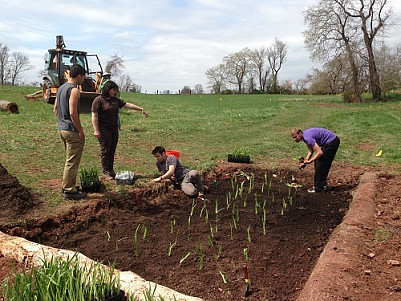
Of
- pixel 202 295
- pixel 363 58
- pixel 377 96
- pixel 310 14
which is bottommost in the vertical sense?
pixel 202 295

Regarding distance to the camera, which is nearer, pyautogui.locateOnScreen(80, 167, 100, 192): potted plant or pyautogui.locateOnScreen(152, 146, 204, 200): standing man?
pyautogui.locateOnScreen(80, 167, 100, 192): potted plant

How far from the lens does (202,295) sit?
3045mm

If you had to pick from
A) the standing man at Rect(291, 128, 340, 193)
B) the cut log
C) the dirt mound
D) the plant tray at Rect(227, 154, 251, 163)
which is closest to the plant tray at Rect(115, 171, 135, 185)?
the dirt mound

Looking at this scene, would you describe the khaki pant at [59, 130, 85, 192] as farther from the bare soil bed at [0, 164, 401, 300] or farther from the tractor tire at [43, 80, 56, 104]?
the tractor tire at [43, 80, 56, 104]

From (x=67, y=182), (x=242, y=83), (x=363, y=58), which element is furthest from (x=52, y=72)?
(x=242, y=83)

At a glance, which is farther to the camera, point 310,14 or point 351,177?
point 310,14

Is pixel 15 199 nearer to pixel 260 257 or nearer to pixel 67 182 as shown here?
pixel 67 182

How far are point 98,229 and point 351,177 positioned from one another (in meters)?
5.20

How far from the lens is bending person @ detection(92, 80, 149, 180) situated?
6020 mm

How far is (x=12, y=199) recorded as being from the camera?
462 centimetres

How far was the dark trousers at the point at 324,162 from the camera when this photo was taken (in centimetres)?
616

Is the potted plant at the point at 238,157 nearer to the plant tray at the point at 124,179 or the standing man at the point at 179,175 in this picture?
the standing man at the point at 179,175

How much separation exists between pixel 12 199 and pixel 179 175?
2489 millimetres

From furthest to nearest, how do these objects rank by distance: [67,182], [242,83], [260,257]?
[242,83] < [67,182] < [260,257]
